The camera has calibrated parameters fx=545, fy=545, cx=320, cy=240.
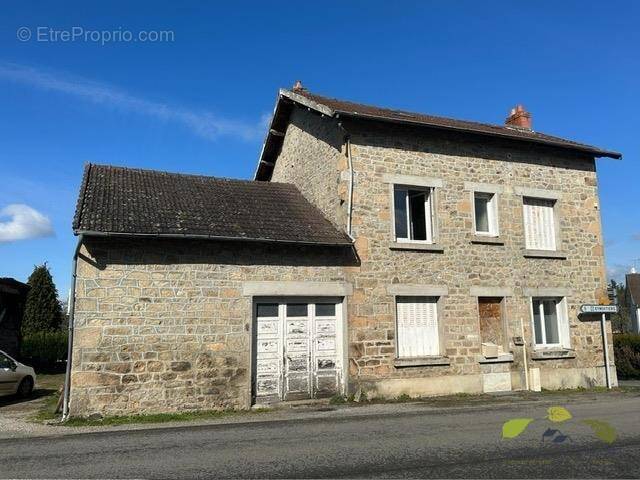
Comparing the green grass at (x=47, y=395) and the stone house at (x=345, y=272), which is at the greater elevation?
the stone house at (x=345, y=272)

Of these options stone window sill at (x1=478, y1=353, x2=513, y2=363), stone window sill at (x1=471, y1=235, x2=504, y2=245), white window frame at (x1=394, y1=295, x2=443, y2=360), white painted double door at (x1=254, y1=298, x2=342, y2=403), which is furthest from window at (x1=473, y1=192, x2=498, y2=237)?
white painted double door at (x1=254, y1=298, x2=342, y2=403)

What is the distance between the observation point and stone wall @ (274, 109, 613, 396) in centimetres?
1224

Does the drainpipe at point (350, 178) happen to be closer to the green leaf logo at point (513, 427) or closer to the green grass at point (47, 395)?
the green grass at point (47, 395)

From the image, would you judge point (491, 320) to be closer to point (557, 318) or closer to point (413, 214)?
point (557, 318)

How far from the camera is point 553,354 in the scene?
1383 centimetres

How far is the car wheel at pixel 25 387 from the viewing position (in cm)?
1329

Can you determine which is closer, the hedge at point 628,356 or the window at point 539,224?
the window at point 539,224

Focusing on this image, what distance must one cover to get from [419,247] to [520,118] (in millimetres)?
8219

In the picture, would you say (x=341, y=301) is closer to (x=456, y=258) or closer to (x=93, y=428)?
(x=456, y=258)

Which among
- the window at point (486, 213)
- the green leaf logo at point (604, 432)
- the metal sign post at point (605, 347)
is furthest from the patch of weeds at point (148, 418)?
the metal sign post at point (605, 347)

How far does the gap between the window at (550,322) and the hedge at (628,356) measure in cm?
485

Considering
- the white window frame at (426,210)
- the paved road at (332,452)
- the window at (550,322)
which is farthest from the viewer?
the window at (550,322)

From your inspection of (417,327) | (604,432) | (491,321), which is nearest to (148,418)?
(417,327)

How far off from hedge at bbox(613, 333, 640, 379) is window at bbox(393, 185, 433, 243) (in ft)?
30.1
